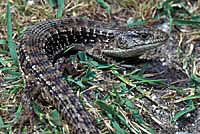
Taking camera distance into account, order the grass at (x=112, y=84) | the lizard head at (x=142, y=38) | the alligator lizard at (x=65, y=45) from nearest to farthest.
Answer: the grass at (x=112, y=84) < the alligator lizard at (x=65, y=45) < the lizard head at (x=142, y=38)

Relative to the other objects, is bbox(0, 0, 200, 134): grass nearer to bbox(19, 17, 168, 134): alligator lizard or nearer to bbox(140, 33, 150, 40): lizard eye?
bbox(19, 17, 168, 134): alligator lizard

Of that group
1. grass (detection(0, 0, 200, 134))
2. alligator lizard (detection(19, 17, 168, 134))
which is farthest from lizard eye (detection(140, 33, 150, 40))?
grass (detection(0, 0, 200, 134))

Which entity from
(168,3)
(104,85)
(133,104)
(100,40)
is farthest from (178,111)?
(168,3)

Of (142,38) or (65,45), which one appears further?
(65,45)

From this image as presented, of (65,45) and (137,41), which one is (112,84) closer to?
(137,41)

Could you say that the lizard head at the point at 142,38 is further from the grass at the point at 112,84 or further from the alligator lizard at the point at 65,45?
the grass at the point at 112,84

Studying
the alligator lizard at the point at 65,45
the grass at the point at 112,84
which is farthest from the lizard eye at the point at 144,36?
the grass at the point at 112,84

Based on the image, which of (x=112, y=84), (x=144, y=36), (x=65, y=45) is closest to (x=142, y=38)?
(x=144, y=36)
